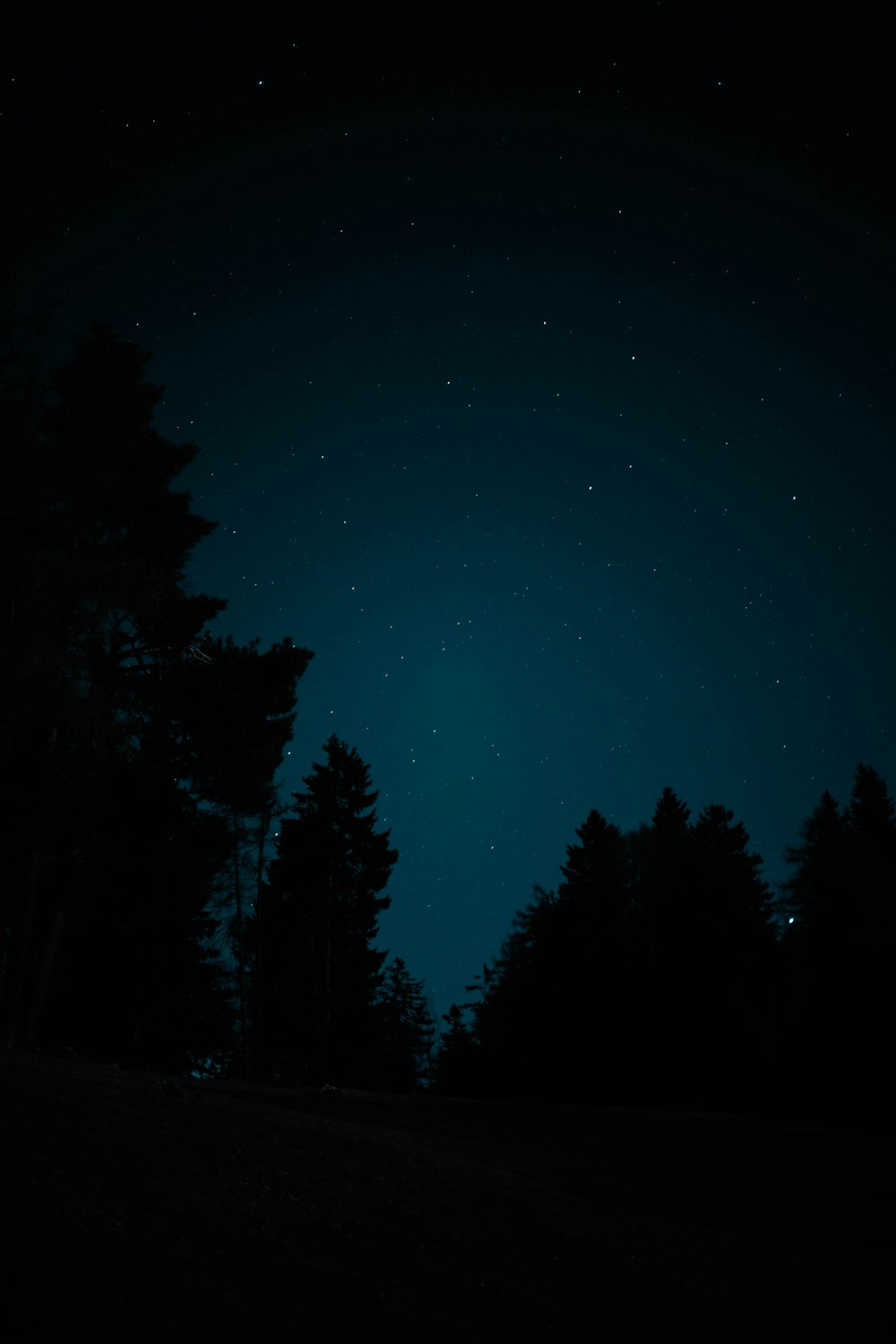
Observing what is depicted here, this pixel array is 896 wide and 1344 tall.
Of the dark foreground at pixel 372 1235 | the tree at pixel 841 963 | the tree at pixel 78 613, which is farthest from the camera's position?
the tree at pixel 841 963

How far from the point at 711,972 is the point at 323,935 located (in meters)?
16.7

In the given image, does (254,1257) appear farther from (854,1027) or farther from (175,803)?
(854,1027)

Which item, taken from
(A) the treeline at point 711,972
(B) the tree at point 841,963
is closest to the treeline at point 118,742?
(A) the treeline at point 711,972

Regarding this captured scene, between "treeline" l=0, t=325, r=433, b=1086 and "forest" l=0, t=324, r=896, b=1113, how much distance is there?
0.06 metres

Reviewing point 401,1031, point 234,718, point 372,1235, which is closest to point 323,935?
point 401,1031

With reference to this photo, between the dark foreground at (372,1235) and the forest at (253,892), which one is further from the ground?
the forest at (253,892)

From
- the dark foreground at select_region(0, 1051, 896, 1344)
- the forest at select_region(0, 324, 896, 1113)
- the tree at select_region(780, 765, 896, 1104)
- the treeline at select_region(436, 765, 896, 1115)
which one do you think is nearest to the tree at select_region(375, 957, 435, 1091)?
the forest at select_region(0, 324, 896, 1113)

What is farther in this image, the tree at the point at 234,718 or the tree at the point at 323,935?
the tree at the point at 323,935

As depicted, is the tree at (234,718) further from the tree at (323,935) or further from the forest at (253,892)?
the tree at (323,935)

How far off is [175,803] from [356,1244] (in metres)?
12.3

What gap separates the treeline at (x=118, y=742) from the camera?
12.1 meters

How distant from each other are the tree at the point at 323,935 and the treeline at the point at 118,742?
137 cm

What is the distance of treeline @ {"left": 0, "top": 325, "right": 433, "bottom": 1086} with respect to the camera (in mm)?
12094

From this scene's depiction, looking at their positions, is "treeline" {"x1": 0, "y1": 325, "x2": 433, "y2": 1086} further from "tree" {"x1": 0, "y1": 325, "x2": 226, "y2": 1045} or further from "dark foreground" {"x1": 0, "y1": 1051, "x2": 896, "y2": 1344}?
"dark foreground" {"x1": 0, "y1": 1051, "x2": 896, "y2": 1344}
